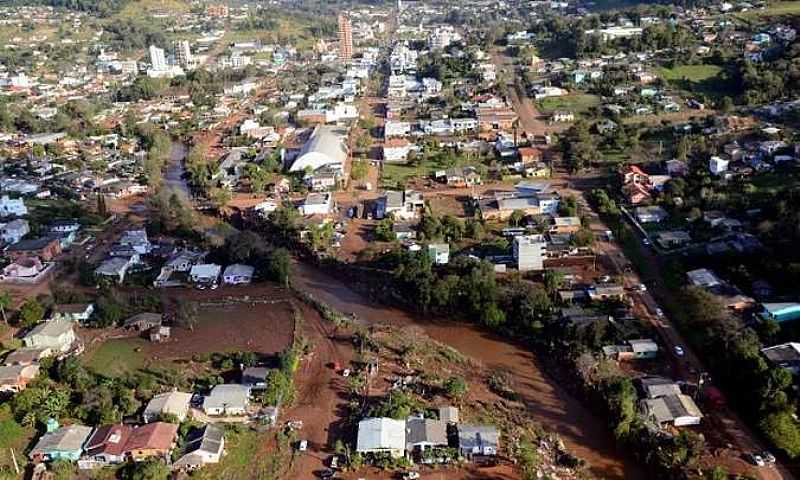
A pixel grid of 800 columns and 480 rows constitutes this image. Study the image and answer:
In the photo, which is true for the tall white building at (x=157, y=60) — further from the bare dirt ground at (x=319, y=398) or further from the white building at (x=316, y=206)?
the bare dirt ground at (x=319, y=398)

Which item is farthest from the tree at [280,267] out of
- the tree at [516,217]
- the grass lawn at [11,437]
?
the grass lawn at [11,437]

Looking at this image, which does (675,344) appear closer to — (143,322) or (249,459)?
(249,459)

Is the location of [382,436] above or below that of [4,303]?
above

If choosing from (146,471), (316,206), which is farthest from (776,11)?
(146,471)

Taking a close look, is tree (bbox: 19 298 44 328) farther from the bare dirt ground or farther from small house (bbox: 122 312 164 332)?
the bare dirt ground

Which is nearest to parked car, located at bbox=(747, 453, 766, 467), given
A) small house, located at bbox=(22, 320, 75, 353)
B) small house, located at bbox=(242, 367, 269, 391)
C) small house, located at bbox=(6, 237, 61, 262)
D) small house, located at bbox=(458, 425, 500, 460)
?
small house, located at bbox=(458, 425, 500, 460)

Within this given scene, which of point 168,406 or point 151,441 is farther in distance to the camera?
point 168,406
